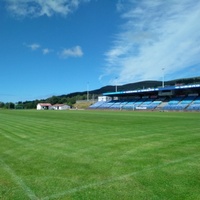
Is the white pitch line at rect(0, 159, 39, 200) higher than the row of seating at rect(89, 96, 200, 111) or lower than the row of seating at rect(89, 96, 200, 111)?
lower

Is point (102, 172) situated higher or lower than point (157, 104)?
lower

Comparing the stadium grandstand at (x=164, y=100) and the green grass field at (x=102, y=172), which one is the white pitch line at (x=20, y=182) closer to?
the green grass field at (x=102, y=172)

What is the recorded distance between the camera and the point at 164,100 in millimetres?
81375

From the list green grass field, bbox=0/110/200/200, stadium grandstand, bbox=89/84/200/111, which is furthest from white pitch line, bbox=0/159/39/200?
stadium grandstand, bbox=89/84/200/111

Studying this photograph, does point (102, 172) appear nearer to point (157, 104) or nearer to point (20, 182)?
point (20, 182)

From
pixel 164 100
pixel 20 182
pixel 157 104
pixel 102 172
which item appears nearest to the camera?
pixel 20 182

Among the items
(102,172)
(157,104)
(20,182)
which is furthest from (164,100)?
(20,182)

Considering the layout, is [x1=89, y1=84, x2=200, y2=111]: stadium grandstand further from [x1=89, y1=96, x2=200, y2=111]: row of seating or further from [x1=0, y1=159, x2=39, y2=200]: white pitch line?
[x1=0, y1=159, x2=39, y2=200]: white pitch line

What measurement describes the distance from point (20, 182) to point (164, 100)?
78.3 meters

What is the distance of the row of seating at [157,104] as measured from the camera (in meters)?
69.2

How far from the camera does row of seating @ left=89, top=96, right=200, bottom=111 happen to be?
6919 cm

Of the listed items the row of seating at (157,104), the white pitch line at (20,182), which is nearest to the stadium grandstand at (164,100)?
the row of seating at (157,104)

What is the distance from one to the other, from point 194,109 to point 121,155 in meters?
59.8

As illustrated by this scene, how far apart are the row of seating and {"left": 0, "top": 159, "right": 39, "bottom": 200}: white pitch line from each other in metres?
61.3
